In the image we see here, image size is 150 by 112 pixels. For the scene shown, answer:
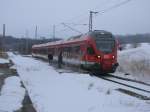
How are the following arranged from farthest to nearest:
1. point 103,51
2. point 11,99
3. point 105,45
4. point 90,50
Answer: point 105,45 < point 103,51 < point 90,50 < point 11,99

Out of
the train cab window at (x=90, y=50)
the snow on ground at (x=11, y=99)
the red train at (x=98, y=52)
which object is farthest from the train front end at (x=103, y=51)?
the snow on ground at (x=11, y=99)

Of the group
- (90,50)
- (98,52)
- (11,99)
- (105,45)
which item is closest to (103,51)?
(98,52)

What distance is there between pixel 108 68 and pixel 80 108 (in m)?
16.4

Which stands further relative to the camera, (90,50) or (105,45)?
(105,45)

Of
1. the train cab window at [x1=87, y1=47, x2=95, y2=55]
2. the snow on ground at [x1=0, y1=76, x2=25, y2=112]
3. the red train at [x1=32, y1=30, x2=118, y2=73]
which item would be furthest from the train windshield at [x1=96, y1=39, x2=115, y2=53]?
the snow on ground at [x1=0, y1=76, x2=25, y2=112]

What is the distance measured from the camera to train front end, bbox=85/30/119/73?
2706 cm

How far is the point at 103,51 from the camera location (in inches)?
1072

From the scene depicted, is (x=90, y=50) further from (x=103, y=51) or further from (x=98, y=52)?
(x=103, y=51)

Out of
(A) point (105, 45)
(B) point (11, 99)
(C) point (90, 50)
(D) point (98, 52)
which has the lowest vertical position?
(B) point (11, 99)

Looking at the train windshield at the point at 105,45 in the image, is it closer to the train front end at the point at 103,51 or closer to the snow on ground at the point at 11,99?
the train front end at the point at 103,51

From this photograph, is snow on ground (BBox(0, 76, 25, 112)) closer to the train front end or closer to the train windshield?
the train front end

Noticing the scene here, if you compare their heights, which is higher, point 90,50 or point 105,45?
point 105,45

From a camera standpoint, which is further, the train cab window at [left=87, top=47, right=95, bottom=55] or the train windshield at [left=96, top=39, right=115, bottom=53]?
the train windshield at [left=96, top=39, right=115, bottom=53]

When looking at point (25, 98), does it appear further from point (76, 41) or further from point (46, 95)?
point (76, 41)
